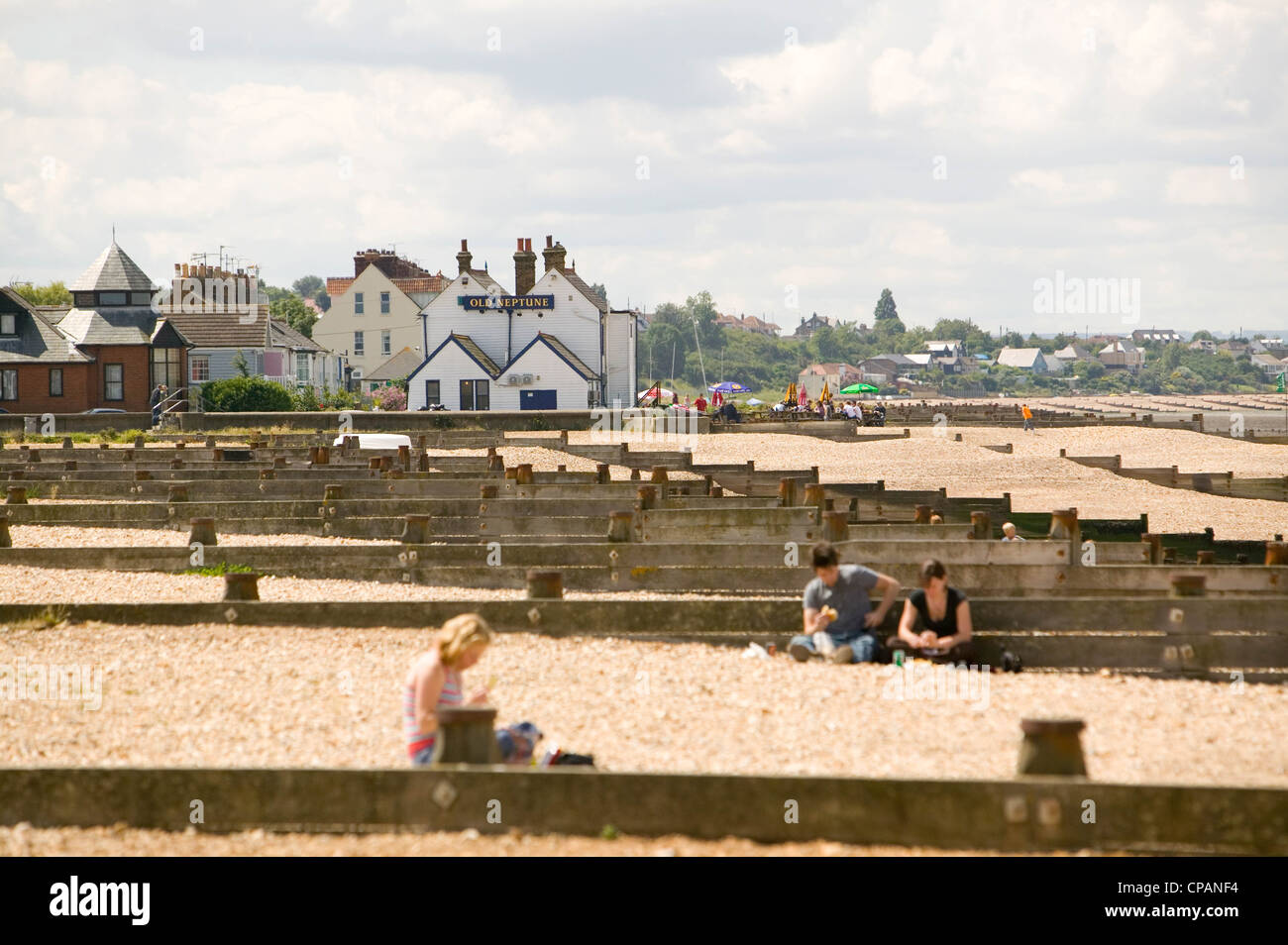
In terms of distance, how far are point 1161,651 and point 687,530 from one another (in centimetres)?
734

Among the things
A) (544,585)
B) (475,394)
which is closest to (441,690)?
(544,585)

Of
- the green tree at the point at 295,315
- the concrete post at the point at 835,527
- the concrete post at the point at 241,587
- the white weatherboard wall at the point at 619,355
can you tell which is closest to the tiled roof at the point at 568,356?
the white weatherboard wall at the point at 619,355

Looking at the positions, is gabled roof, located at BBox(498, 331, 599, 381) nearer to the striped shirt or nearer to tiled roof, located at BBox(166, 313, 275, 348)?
tiled roof, located at BBox(166, 313, 275, 348)

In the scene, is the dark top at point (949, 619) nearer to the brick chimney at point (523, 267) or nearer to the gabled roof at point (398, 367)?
the brick chimney at point (523, 267)

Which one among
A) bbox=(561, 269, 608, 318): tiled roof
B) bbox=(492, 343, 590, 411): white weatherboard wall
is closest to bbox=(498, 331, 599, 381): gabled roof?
bbox=(492, 343, 590, 411): white weatherboard wall

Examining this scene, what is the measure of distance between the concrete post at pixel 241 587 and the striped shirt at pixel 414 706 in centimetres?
489

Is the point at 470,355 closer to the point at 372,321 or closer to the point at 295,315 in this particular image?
the point at 372,321

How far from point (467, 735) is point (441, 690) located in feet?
2.44

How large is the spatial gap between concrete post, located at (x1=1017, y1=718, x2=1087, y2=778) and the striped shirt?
3.19m

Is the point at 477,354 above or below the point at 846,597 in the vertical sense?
above

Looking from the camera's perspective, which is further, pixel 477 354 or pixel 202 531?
pixel 477 354

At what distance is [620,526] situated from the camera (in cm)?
1480

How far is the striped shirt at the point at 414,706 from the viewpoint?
294 inches
